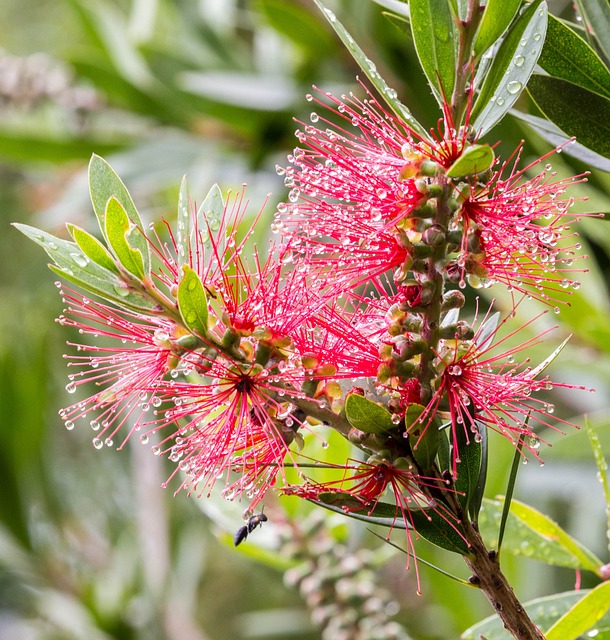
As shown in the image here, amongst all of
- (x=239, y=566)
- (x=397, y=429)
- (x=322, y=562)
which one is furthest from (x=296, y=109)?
(x=239, y=566)

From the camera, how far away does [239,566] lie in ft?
10.7

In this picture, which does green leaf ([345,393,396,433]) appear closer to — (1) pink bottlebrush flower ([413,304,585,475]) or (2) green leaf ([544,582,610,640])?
(1) pink bottlebrush flower ([413,304,585,475])

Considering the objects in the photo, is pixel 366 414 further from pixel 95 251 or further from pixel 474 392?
pixel 95 251

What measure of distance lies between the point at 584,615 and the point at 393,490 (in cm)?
22

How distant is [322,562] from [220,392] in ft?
2.33

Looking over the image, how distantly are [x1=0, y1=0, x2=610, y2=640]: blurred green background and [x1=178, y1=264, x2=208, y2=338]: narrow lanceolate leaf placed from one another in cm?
124

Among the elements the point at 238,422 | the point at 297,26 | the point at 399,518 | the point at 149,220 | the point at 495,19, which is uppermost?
the point at 297,26

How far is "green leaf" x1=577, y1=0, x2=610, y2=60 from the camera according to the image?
2.81 feet

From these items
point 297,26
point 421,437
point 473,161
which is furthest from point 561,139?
point 297,26

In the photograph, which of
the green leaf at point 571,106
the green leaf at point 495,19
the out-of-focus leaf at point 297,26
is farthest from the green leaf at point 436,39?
the out-of-focus leaf at point 297,26

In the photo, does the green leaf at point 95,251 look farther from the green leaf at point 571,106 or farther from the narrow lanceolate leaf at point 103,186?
the green leaf at point 571,106

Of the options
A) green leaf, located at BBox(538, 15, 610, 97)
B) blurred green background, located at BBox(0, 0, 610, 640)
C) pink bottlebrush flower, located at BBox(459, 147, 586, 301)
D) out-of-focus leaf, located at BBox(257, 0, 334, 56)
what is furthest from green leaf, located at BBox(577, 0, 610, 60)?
out-of-focus leaf, located at BBox(257, 0, 334, 56)

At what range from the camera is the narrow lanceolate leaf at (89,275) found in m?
0.71

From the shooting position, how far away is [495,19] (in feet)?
2.30
